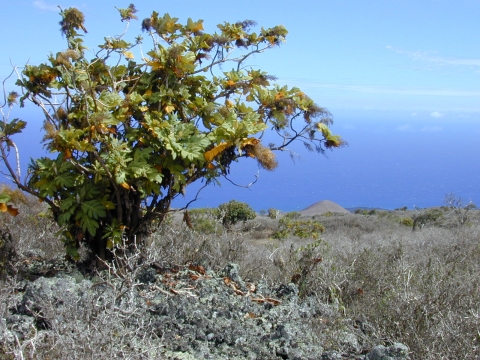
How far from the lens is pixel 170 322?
3543mm

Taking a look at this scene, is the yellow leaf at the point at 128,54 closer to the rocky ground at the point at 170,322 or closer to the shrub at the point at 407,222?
the rocky ground at the point at 170,322

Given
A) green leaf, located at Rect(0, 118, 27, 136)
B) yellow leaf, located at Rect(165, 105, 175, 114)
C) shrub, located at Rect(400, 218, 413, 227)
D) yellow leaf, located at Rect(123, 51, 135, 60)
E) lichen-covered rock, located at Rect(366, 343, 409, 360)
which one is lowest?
lichen-covered rock, located at Rect(366, 343, 409, 360)

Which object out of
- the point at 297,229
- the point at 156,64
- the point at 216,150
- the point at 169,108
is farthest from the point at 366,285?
the point at 297,229

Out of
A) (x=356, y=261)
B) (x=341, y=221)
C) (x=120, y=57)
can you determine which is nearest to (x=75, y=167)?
(x=120, y=57)

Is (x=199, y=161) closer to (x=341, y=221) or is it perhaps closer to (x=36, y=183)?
(x=36, y=183)

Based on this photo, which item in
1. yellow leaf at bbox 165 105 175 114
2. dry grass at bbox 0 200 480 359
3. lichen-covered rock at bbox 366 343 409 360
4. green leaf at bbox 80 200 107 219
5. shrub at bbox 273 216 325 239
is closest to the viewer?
lichen-covered rock at bbox 366 343 409 360

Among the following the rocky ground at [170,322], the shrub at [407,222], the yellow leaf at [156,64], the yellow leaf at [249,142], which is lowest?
the rocky ground at [170,322]

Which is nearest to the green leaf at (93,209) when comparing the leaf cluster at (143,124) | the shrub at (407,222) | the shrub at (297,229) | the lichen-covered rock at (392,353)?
the leaf cluster at (143,124)

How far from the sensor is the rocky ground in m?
2.81

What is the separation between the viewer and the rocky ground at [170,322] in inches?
111

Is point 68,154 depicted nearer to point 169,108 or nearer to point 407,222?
point 169,108

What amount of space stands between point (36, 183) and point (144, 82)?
49.2 inches

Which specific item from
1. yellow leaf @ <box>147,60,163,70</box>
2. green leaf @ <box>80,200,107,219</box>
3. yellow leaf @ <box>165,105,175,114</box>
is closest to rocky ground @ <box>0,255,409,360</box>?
green leaf @ <box>80,200,107,219</box>

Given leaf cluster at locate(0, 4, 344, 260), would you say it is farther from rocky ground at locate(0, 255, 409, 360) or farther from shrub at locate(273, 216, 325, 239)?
shrub at locate(273, 216, 325, 239)
